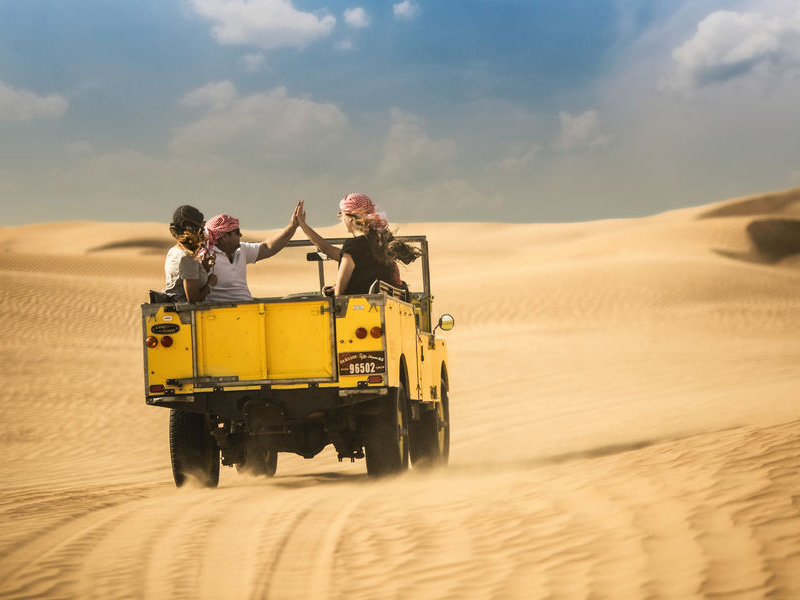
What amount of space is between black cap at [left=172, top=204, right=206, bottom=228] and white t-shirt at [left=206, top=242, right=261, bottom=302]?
0.53 m

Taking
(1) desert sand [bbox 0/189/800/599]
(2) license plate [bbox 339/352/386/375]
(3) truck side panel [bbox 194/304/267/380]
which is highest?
(3) truck side panel [bbox 194/304/267/380]

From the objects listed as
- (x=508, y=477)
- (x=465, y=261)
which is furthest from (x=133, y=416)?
(x=465, y=261)

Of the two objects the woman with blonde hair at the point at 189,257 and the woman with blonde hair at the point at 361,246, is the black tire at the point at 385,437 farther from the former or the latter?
the woman with blonde hair at the point at 189,257

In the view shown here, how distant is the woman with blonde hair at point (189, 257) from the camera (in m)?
8.43

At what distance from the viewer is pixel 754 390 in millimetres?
17391

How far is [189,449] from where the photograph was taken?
9.17 metres

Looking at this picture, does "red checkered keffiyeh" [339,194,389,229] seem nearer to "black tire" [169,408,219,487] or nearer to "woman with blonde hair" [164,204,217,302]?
"woman with blonde hair" [164,204,217,302]

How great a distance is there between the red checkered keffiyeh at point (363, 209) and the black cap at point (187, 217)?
1245mm

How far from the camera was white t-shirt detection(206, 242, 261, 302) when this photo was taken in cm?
903

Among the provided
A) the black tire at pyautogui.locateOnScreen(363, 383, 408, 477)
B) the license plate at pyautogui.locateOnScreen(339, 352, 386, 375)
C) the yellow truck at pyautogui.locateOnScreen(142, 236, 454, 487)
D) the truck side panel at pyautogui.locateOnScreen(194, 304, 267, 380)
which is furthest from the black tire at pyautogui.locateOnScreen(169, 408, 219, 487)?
the license plate at pyautogui.locateOnScreen(339, 352, 386, 375)

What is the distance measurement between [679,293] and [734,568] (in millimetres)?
34439

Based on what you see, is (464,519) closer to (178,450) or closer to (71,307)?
(178,450)

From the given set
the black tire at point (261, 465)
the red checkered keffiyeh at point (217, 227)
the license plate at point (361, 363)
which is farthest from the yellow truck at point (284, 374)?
the black tire at point (261, 465)

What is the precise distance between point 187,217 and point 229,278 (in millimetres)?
838
